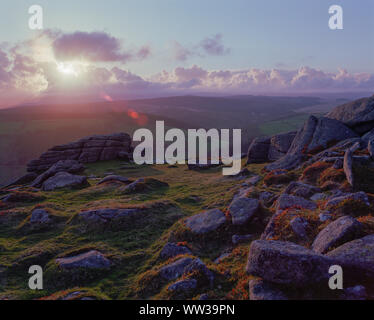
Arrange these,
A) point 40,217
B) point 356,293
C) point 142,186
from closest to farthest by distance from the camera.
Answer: point 356,293 < point 40,217 < point 142,186

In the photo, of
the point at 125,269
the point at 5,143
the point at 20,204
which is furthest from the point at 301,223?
the point at 5,143

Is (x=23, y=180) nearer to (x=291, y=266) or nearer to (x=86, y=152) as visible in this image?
(x=86, y=152)

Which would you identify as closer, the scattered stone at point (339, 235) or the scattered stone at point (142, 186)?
the scattered stone at point (339, 235)

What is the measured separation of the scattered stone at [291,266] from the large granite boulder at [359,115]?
40026mm

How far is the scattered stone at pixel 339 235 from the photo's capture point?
39.9 feet

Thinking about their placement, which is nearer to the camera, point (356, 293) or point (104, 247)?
point (356, 293)

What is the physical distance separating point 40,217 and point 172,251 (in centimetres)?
1636

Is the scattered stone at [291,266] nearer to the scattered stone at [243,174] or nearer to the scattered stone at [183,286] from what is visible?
the scattered stone at [183,286]

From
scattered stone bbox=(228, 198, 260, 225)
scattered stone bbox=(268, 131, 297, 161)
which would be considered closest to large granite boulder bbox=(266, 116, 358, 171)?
scattered stone bbox=(268, 131, 297, 161)

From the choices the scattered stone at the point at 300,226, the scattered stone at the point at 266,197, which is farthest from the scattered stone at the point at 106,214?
the scattered stone at the point at 300,226

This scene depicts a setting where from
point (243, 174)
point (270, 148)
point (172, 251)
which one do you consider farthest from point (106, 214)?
point (270, 148)

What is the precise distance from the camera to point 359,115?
43969mm

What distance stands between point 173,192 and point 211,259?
77.4ft

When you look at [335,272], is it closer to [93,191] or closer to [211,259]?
[211,259]
